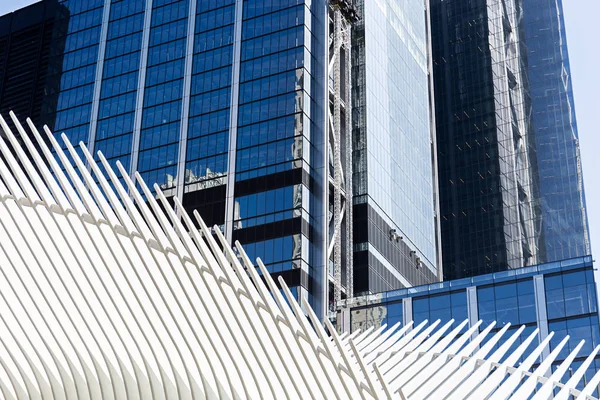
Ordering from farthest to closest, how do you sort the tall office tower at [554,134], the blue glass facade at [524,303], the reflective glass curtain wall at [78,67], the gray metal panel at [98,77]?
the tall office tower at [554,134], the reflective glass curtain wall at [78,67], the gray metal panel at [98,77], the blue glass facade at [524,303]

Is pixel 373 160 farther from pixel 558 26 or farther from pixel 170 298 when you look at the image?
pixel 170 298

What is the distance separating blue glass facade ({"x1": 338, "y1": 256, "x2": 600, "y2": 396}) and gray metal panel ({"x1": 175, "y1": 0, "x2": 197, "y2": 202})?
23.3 meters

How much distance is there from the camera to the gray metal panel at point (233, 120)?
294 feet

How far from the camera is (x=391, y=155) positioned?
325ft

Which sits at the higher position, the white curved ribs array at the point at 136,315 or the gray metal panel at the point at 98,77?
the gray metal panel at the point at 98,77

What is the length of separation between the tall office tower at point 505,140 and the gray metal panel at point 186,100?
3958cm

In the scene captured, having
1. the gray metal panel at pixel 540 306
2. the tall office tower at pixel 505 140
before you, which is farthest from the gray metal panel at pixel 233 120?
the tall office tower at pixel 505 140

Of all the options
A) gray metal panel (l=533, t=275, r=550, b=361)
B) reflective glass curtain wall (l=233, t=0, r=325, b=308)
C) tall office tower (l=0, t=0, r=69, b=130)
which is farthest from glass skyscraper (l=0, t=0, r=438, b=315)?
gray metal panel (l=533, t=275, r=550, b=361)

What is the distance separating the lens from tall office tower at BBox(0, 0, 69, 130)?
108 meters

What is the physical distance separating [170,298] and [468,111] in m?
104

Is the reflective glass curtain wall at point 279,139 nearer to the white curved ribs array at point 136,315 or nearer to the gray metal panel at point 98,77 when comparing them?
the gray metal panel at point 98,77

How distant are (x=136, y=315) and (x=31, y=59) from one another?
91.8 metres

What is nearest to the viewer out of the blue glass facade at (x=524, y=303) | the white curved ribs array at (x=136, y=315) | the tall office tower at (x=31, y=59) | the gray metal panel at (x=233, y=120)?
the white curved ribs array at (x=136, y=315)

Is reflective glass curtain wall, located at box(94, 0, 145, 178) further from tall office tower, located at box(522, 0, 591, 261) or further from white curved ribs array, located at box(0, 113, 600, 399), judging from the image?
white curved ribs array, located at box(0, 113, 600, 399)
